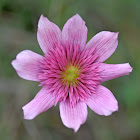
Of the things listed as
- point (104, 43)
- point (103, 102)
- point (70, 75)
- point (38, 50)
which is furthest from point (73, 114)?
point (38, 50)

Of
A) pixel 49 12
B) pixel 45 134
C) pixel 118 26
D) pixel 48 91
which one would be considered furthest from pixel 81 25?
pixel 45 134

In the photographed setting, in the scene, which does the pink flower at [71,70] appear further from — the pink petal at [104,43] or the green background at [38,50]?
the green background at [38,50]

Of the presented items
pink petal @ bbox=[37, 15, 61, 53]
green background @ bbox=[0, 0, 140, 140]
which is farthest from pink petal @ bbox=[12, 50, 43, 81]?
green background @ bbox=[0, 0, 140, 140]

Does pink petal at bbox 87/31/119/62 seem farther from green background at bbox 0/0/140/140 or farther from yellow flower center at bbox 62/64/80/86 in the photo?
green background at bbox 0/0/140/140

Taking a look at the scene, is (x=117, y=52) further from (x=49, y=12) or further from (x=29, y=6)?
(x=29, y=6)

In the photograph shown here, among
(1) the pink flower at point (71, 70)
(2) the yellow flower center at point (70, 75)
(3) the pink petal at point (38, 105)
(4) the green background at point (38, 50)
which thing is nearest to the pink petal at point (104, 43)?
(1) the pink flower at point (71, 70)

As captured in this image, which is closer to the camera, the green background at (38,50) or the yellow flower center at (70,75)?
the yellow flower center at (70,75)
